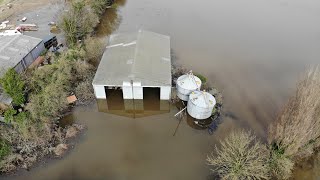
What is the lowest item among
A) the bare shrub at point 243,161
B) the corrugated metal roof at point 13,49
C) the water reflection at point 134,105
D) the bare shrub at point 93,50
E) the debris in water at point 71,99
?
the water reflection at point 134,105

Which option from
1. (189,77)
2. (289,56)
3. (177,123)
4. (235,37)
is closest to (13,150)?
(177,123)

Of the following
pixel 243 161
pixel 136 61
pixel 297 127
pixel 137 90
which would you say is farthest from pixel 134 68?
pixel 297 127

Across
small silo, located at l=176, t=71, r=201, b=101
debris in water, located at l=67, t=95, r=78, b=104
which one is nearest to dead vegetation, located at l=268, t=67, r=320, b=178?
small silo, located at l=176, t=71, r=201, b=101

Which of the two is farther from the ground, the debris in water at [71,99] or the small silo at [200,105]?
the small silo at [200,105]

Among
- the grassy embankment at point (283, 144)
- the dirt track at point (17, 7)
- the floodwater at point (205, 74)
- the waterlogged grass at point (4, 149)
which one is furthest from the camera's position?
the dirt track at point (17, 7)

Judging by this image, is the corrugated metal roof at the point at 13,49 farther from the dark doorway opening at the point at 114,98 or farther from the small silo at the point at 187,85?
the small silo at the point at 187,85

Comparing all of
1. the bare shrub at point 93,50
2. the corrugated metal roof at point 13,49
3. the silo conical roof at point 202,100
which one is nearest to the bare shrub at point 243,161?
the silo conical roof at point 202,100

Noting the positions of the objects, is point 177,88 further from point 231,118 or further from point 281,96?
point 281,96
